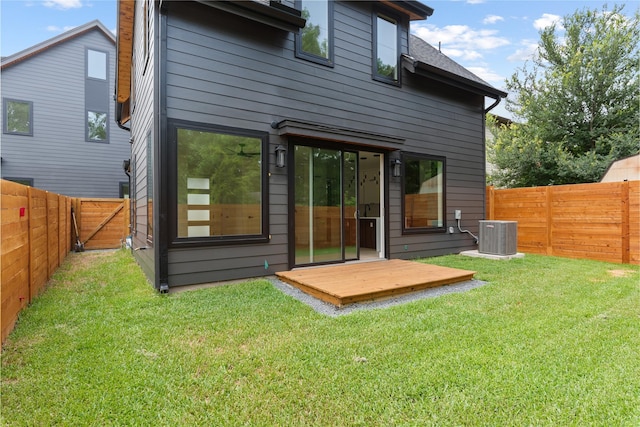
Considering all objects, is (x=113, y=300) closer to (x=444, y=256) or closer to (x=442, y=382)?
(x=442, y=382)

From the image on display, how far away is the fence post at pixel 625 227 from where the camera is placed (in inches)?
245

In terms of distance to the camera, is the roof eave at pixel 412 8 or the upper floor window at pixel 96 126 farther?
the upper floor window at pixel 96 126

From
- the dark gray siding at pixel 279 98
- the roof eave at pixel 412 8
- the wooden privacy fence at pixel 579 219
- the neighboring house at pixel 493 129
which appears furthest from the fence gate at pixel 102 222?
the neighboring house at pixel 493 129

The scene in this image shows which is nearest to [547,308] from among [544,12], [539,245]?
[539,245]

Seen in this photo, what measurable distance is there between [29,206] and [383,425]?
14.2ft

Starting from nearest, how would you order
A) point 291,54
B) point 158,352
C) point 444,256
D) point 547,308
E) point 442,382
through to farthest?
point 442,382 < point 158,352 < point 547,308 < point 291,54 < point 444,256

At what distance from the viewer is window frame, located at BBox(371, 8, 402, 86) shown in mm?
6168

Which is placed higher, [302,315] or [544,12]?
[544,12]

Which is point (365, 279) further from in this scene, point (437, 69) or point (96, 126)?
point (96, 126)

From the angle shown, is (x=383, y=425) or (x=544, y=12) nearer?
(x=383, y=425)

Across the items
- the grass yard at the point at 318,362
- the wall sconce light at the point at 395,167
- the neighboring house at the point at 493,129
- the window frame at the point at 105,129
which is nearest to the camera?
the grass yard at the point at 318,362

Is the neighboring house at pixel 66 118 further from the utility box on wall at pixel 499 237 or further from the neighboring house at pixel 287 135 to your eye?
the utility box on wall at pixel 499 237

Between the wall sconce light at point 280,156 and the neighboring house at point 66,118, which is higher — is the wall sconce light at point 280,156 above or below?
below

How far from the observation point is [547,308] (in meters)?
3.52
